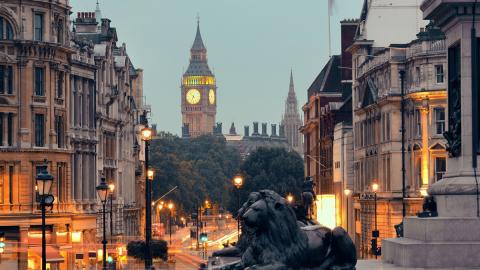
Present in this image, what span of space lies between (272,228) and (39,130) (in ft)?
231

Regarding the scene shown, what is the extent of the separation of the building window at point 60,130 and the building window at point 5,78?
480 centimetres

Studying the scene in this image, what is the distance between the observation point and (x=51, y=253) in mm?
99250

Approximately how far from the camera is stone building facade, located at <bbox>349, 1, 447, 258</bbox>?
107m

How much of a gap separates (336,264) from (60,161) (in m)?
70.7

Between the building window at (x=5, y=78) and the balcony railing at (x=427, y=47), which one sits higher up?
the balcony railing at (x=427, y=47)

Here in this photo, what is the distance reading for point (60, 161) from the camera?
105 meters

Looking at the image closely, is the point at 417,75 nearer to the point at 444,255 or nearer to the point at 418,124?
the point at 418,124

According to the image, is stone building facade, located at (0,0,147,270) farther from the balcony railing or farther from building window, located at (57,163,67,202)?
the balcony railing

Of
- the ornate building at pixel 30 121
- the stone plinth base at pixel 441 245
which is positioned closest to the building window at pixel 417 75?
the ornate building at pixel 30 121

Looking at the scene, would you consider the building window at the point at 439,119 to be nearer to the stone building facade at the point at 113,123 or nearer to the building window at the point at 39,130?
the stone building facade at the point at 113,123

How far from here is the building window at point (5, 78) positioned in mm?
100812

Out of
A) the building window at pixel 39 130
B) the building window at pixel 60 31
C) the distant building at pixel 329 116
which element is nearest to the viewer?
the building window at pixel 39 130

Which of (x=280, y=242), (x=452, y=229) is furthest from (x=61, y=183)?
(x=280, y=242)

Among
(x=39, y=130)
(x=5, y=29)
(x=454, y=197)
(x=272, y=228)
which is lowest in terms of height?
(x=272, y=228)
